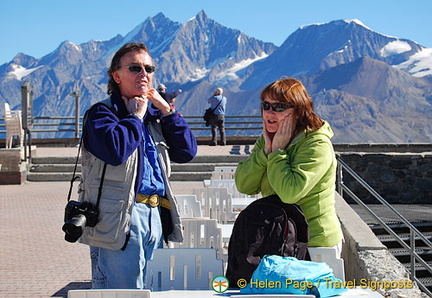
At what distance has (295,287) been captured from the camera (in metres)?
3.20

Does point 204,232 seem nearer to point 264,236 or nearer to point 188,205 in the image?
point 188,205

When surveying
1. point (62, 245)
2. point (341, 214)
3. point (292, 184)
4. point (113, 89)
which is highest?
point (113, 89)

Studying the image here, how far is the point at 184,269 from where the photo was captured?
3912 mm

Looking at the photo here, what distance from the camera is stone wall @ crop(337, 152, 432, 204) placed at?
14086 mm

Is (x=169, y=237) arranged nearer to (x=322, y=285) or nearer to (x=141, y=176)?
(x=141, y=176)

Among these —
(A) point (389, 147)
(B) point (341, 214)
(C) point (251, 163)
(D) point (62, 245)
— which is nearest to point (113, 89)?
(C) point (251, 163)

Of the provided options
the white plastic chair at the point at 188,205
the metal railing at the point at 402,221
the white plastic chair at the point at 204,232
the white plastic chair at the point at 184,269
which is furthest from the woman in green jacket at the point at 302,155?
the metal railing at the point at 402,221

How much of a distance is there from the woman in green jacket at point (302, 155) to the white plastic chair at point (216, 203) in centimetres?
377

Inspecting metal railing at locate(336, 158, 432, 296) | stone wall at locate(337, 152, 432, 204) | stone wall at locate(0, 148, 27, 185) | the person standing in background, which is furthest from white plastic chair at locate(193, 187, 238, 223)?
the person standing in background

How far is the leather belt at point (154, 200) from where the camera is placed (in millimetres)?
3732

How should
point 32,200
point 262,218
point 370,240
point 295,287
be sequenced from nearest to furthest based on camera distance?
point 295,287 < point 262,218 < point 370,240 < point 32,200

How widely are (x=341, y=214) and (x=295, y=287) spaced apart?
3805 millimetres

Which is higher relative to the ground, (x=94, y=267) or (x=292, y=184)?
(x=292, y=184)

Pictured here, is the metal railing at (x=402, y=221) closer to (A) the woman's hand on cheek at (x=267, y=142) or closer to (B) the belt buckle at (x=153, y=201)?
(A) the woman's hand on cheek at (x=267, y=142)
